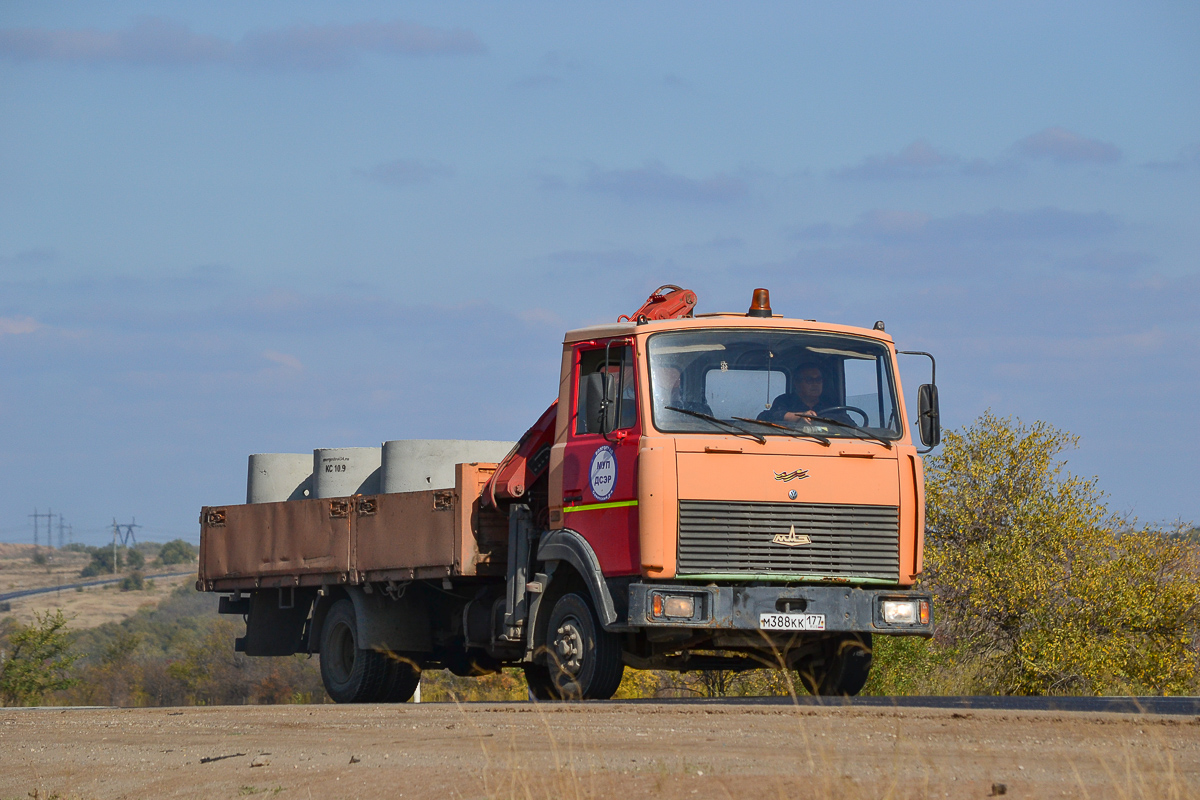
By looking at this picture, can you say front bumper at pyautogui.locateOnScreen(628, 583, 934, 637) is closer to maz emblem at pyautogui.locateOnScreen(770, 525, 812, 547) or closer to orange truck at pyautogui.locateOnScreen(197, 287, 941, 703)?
orange truck at pyautogui.locateOnScreen(197, 287, 941, 703)

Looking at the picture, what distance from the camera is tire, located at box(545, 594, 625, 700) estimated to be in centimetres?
1237

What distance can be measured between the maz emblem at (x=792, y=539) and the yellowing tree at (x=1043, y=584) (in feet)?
48.0

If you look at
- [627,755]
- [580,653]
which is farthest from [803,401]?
[627,755]

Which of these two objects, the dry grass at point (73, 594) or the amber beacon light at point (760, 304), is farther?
the dry grass at point (73, 594)

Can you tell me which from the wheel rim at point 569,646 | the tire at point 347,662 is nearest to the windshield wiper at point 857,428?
the wheel rim at point 569,646

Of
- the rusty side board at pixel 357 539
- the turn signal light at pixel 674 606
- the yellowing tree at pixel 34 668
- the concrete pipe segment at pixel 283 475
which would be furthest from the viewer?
the yellowing tree at pixel 34 668

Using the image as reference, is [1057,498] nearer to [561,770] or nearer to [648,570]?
[648,570]

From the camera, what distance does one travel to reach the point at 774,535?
12.0 metres

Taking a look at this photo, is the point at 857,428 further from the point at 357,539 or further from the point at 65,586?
the point at 65,586

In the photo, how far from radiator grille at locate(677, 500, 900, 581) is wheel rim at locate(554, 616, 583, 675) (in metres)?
1.27

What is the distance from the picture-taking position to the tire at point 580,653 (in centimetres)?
1237

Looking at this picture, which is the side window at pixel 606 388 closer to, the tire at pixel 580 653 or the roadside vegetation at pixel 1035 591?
the tire at pixel 580 653

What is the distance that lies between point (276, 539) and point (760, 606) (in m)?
6.60

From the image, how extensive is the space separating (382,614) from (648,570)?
4501mm
